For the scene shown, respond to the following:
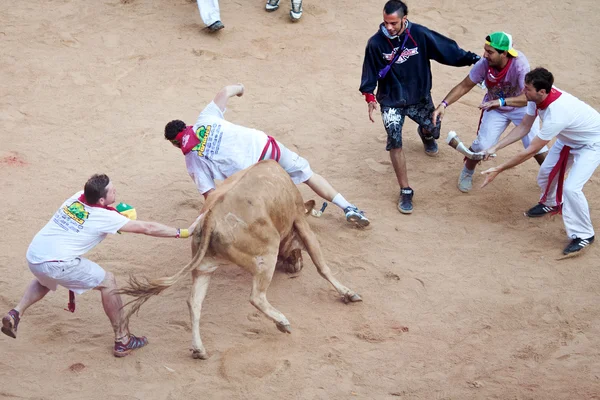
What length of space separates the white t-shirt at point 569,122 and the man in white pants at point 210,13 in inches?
214

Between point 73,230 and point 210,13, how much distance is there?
6104 millimetres

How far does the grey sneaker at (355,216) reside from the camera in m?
8.22

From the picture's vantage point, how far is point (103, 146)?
32.2 feet

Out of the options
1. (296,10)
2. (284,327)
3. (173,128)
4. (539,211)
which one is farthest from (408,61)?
(296,10)

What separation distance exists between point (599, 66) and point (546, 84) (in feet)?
14.7

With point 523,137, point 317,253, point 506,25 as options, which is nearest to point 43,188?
point 317,253

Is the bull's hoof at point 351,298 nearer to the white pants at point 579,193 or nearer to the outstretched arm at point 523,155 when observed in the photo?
the outstretched arm at point 523,155

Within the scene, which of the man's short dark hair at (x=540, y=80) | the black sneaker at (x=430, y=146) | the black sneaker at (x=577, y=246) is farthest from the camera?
the black sneaker at (x=430, y=146)

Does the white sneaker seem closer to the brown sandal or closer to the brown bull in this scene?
the brown bull

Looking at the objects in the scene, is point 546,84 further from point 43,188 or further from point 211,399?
point 43,188

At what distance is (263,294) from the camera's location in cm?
670

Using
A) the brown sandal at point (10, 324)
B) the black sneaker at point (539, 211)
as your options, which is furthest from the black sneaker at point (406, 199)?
the brown sandal at point (10, 324)

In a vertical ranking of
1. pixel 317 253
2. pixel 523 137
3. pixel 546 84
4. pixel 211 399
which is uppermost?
pixel 546 84

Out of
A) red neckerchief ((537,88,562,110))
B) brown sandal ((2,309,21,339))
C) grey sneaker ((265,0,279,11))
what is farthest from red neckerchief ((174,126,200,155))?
grey sneaker ((265,0,279,11))
